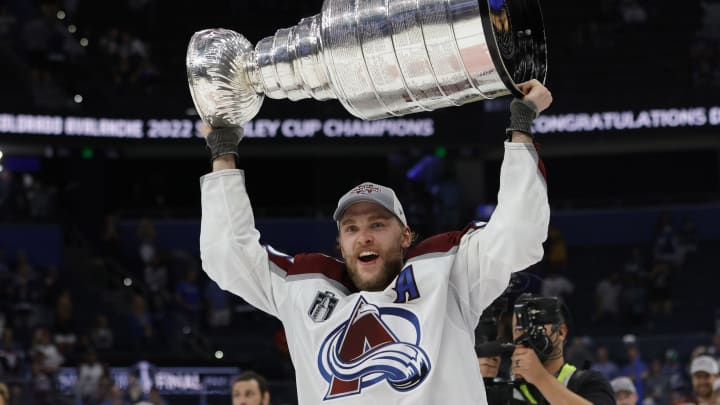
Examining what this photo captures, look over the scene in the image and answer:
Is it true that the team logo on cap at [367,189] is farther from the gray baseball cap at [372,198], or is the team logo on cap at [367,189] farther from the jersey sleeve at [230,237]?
the jersey sleeve at [230,237]

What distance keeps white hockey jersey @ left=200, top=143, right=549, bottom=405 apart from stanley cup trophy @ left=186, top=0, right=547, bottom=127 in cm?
25

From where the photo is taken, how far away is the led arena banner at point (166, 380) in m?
9.17

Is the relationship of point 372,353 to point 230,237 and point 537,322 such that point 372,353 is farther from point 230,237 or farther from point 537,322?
point 537,322

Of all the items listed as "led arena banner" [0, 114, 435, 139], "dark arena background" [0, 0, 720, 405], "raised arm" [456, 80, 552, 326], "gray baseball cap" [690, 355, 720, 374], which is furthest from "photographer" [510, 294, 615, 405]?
"led arena banner" [0, 114, 435, 139]

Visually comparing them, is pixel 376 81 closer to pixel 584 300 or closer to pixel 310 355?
pixel 310 355

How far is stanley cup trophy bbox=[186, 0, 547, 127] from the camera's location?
126 inches

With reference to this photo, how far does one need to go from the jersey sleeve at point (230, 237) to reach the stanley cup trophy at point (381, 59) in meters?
0.23

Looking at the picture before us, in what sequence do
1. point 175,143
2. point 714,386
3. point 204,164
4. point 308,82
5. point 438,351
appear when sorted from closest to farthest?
point 438,351, point 308,82, point 714,386, point 175,143, point 204,164

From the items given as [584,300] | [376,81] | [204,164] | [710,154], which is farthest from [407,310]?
[710,154]

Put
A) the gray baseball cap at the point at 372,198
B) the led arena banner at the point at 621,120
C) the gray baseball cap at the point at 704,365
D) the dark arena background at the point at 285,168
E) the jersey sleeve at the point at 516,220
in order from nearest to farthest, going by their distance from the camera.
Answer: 1. the jersey sleeve at the point at 516,220
2. the gray baseball cap at the point at 372,198
3. the gray baseball cap at the point at 704,365
4. the dark arena background at the point at 285,168
5. the led arena banner at the point at 621,120

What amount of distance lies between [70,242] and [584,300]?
7740 mm

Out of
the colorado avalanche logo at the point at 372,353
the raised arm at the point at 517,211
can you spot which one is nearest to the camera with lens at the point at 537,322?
the raised arm at the point at 517,211

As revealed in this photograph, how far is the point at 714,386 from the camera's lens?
6.81 metres

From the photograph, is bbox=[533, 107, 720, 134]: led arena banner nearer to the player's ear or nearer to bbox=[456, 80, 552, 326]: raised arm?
the player's ear
